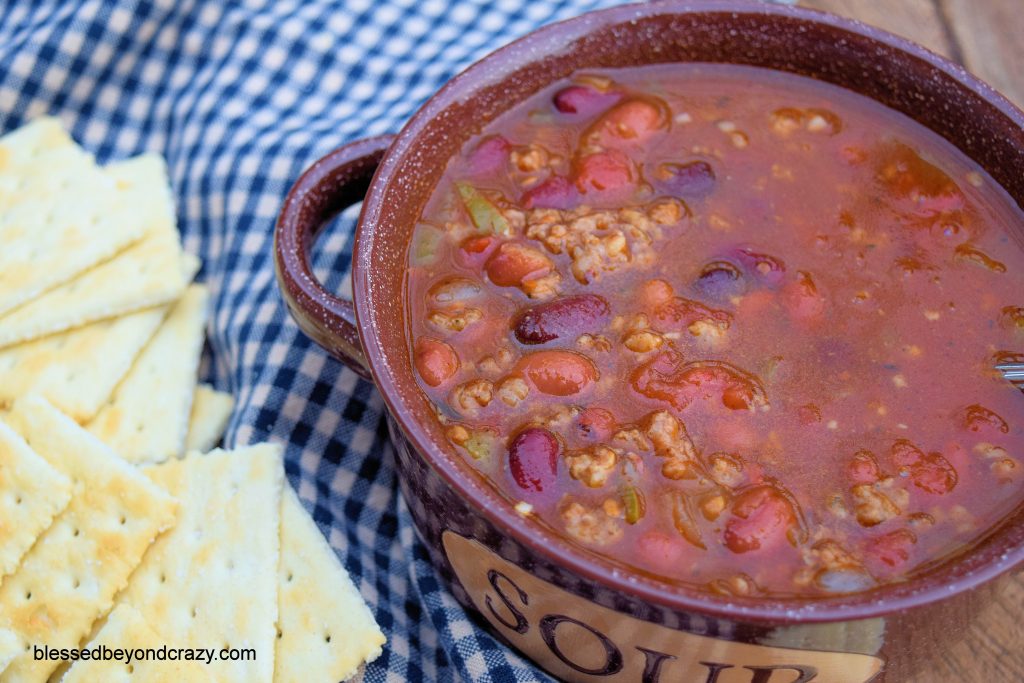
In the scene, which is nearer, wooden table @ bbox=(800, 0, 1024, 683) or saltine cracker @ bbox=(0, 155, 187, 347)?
saltine cracker @ bbox=(0, 155, 187, 347)

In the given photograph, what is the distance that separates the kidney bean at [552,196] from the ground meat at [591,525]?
27.7 inches

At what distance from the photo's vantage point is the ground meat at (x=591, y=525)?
1.88 meters

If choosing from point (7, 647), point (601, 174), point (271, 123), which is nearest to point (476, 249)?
point (601, 174)

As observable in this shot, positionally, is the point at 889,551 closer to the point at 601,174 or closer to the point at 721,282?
the point at 721,282

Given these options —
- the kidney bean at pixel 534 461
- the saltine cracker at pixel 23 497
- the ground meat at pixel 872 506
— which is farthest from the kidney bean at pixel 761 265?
the saltine cracker at pixel 23 497

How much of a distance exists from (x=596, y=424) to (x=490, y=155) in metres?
0.71

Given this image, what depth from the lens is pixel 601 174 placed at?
2.35m

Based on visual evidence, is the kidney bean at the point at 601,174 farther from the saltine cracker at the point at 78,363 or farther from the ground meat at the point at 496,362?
the saltine cracker at the point at 78,363

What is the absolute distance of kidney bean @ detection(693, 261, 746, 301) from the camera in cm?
215

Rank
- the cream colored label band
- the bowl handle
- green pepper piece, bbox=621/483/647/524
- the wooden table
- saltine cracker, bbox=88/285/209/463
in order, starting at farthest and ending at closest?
the wooden table → saltine cracker, bbox=88/285/209/463 → the bowl handle → green pepper piece, bbox=621/483/647/524 → the cream colored label band

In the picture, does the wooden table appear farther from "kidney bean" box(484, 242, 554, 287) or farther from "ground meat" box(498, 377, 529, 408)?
"ground meat" box(498, 377, 529, 408)

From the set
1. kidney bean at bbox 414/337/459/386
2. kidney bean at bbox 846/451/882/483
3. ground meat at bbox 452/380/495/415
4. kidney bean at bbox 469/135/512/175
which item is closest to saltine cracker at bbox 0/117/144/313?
kidney bean at bbox 469/135/512/175

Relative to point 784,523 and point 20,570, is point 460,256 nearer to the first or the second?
point 784,523

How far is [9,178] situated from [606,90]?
1.70 m
